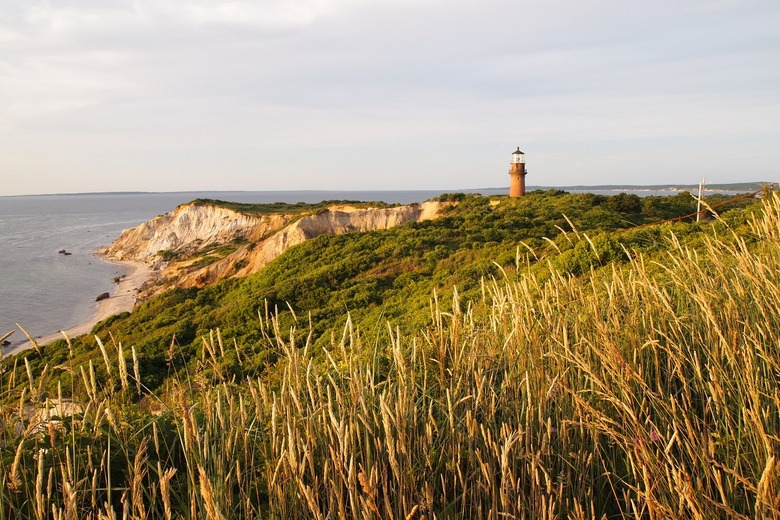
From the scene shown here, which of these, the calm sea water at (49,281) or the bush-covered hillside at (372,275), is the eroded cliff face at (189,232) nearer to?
the calm sea water at (49,281)

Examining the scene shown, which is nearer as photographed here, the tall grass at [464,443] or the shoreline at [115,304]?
the tall grass at [464,443]

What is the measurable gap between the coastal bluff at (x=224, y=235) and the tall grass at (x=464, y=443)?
104 feet

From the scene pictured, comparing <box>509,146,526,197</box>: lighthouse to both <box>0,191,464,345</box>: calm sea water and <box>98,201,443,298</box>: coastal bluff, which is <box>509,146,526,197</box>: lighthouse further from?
<box>0,191,464,345</box>: calm sea water

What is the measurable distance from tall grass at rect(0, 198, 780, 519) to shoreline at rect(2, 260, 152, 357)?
24.3 meters

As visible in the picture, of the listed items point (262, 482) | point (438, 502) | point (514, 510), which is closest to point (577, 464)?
point (514, 510)

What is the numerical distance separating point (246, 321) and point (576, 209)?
2039cm

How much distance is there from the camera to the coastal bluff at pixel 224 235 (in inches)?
1439

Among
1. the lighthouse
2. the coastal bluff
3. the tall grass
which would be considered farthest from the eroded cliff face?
the tall grass

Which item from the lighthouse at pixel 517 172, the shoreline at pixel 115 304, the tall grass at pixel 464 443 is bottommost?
the shoreline at pixel 115 304

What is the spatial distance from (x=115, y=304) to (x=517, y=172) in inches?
1240

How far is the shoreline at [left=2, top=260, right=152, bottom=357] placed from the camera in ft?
91.9

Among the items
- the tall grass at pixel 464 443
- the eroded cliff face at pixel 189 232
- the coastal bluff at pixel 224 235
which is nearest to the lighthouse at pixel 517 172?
the coastal bluff at pixel 224 235

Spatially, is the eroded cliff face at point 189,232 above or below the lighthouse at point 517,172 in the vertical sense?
below

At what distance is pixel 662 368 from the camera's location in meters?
3.48
